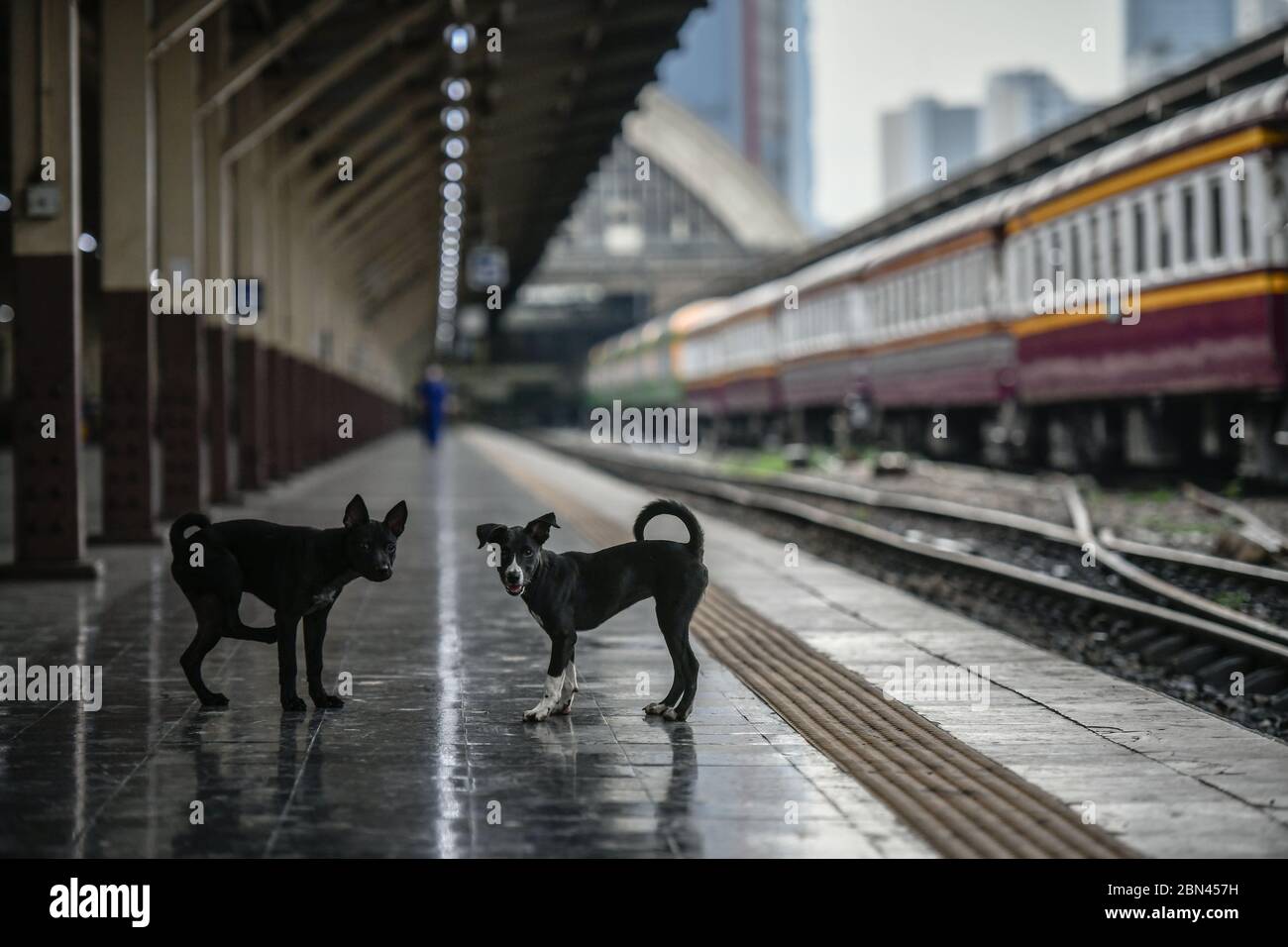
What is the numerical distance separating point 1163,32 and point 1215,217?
49.1 m

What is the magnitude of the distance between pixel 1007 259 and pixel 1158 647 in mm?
15265

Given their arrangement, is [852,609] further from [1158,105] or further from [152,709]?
[1158,105]

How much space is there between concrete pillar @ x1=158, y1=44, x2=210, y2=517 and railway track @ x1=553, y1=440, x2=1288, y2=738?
19.2 ft

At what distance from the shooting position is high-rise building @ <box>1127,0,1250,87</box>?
57.2 meters

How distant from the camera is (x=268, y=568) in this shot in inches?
258

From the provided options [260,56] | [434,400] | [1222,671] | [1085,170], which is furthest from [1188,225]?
[434,400]

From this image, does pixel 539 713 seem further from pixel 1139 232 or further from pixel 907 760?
pixel 1139 232

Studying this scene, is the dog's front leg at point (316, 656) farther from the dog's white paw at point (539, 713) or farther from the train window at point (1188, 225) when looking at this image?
the train window at point (1188, 225)

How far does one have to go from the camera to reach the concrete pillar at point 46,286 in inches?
479

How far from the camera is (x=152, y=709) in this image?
22.8 feet

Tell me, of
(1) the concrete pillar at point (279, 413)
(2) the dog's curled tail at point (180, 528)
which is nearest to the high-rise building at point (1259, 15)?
(1) the concrete pillar at point (279, 413)

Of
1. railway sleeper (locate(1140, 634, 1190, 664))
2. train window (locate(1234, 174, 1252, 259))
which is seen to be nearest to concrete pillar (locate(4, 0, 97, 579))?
railway sleeper (locate(1140, 634, 1190, 664))
